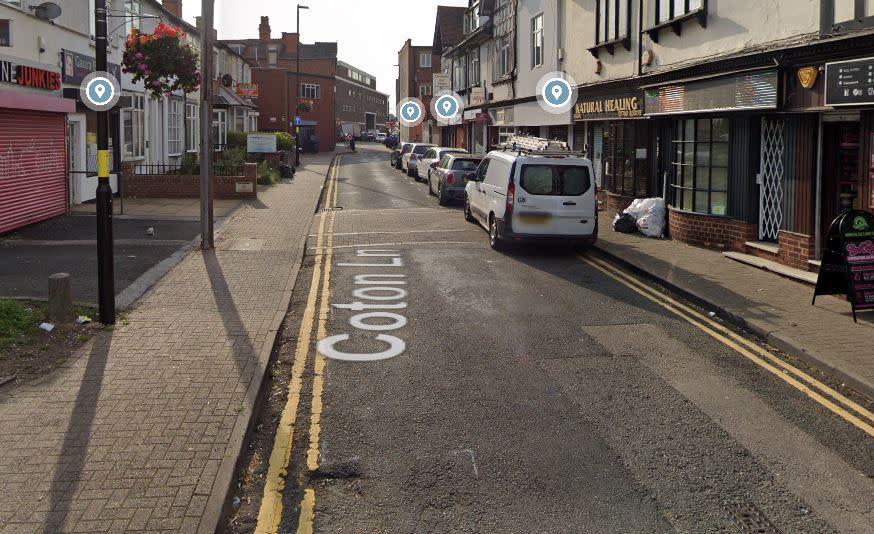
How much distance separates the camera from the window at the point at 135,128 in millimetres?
26984

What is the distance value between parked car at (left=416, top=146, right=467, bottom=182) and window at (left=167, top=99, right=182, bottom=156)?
10070 mm

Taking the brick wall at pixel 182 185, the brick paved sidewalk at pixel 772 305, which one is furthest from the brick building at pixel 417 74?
the brick paved sidewalk at pixel 772 305

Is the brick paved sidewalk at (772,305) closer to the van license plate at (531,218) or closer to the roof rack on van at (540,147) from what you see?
the van license plate at (531,218)

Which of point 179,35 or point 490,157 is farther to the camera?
point 179,35

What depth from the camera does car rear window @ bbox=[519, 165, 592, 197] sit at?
585 inches

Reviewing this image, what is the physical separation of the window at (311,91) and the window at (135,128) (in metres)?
50.3

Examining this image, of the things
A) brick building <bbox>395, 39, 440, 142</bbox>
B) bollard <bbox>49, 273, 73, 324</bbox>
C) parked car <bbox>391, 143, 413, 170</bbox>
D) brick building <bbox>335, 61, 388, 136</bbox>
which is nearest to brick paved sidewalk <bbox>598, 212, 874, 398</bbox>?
bollard <bbox>49, 273, 73, 324</bbox>

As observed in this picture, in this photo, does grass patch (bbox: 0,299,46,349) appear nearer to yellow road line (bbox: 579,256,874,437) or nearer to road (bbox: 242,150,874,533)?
road (bbox: 242,150,874,533)

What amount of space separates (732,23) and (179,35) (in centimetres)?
1617

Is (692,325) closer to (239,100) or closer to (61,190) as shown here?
(61,190)

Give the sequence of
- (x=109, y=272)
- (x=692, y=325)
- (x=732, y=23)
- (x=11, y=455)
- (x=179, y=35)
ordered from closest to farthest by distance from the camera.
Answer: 1. (x=11, y=455)
2. (x=109, y=272)
3. (x=692, y=325)
4. (x=732, y=23)
5. (x=179, y=35)

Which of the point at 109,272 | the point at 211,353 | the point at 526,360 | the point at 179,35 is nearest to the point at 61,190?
the point at 179,35

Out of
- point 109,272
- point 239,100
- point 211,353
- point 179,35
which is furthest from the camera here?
point 239,100

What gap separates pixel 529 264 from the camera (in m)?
14.4
